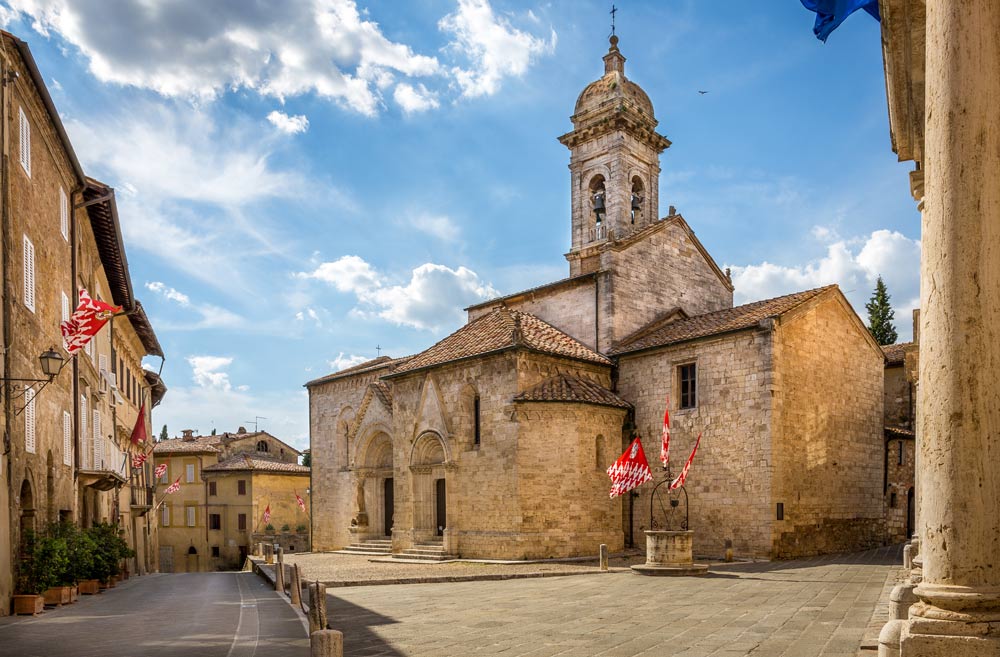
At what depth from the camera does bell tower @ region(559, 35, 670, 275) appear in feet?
95.2

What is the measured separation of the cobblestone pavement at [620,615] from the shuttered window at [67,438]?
6374 mm

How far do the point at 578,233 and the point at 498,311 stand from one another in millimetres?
4891

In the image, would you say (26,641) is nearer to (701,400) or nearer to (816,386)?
(701,400)

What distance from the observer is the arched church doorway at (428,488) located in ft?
82.4

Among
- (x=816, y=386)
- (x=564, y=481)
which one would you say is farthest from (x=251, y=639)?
(x=816, y=386)

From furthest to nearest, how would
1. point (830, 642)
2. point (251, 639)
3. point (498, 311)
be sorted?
1. point (498, 311)
2. point (251, 639)
3. point (830, 642)

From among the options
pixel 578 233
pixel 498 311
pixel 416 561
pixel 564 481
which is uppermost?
pixel 578 233

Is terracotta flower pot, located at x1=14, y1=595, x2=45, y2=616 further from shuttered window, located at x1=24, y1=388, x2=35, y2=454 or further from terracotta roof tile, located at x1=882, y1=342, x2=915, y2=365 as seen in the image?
terracotta roof tile, located at x1=882, y1=342, x2=915, y2=365

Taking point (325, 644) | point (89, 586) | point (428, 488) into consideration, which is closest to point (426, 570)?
point (428, 488)

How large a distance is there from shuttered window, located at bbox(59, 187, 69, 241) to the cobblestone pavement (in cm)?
958

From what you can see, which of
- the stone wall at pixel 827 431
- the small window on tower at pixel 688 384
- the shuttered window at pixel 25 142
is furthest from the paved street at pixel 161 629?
the stone wall at pixel 827 431

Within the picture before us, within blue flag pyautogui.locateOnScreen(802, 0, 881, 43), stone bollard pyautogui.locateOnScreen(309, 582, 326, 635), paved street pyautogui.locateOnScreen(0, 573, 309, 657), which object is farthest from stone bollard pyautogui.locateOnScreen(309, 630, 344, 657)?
blue flag pyautogui.locateOnScreen(802, 0, 881, 43)

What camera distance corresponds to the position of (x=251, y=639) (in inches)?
354

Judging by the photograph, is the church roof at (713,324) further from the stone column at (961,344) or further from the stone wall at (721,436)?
the stone column at (961,344)
